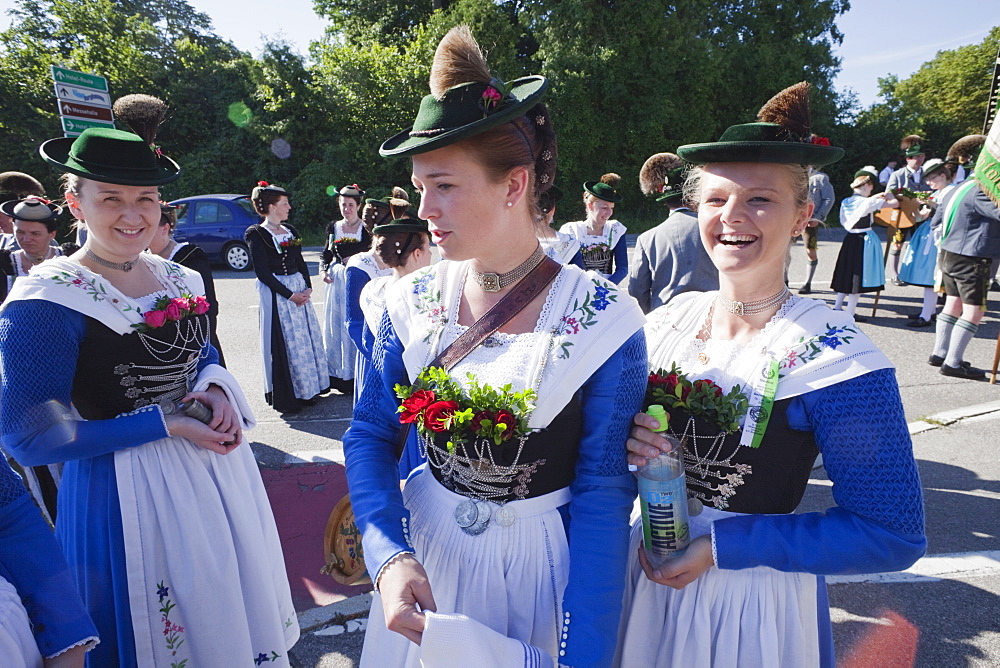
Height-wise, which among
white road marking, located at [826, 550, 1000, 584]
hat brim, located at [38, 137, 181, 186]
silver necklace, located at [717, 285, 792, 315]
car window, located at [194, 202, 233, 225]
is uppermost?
car window, located at [194, 202, 233, 225]

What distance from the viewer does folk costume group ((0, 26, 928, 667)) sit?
1.43 meters

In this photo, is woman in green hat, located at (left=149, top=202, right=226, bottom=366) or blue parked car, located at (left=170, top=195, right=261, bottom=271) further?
blue parked car, located at (left=170, top=195, right=261, bottom=271)

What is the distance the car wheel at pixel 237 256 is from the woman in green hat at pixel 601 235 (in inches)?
393

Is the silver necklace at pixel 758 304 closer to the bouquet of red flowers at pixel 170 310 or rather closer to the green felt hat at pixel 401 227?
the bouquet of red flowers at pixel 170 310

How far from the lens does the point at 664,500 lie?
151cm

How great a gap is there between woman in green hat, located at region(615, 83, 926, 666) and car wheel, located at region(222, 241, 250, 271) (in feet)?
45.7

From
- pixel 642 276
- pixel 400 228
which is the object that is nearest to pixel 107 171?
pixel 400 228

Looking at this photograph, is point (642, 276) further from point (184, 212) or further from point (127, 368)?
point (184, 212)

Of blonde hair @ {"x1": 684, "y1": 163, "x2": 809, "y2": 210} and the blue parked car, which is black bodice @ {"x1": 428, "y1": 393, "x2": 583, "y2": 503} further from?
the blue parked car

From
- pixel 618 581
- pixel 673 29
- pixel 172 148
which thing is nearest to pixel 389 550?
pixel 618 581

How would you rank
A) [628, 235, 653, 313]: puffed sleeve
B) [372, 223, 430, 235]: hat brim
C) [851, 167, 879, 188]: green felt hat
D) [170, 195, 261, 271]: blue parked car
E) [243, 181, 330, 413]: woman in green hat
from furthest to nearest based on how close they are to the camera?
[170, 195, 261, 271]: blue parked car, [851, 167, 879, 188]: green felt hat, [243, 181, 330, 413]: woman in green hat, [628, 235, 653, 313]: puffed sleeve, [372, 223, 430, 235]: hat brim

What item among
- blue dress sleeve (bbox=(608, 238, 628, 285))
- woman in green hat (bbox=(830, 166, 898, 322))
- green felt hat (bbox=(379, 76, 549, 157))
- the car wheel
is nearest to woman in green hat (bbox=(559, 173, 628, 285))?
blue dress sleeve (bbox=(608, 238, 628, 285))

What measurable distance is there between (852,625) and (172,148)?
25.1 meters

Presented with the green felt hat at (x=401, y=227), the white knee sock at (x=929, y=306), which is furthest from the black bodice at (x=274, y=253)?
the white knee sock at (x=929, y=306)
